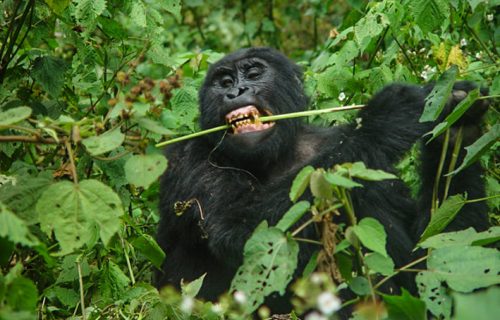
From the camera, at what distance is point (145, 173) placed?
270 centimetres

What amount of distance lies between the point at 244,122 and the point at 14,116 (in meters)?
2.08

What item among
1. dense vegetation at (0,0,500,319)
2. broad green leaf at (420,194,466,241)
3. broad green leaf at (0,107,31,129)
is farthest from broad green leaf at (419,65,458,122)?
broad green leaf at (0,107,31,129)

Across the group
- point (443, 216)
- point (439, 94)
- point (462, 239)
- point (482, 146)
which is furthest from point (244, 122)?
point (462, 239)

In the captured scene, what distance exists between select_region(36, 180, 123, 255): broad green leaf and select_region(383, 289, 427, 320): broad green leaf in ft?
3.12

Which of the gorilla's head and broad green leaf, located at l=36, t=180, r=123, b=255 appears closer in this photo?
broad green leaf, located at l=36, t=180, r=123, b=255

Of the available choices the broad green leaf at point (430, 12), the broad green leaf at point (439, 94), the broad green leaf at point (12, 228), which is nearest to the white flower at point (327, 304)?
the broad green leaf at point (12, 228)

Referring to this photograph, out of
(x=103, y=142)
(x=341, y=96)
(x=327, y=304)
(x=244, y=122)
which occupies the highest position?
(x=103, y=142)

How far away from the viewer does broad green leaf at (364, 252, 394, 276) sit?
2.71 meters

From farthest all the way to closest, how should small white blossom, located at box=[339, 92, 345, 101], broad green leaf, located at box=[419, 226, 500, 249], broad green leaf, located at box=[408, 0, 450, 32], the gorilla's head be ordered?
small white blossom, located at box=[339, 92, 345, 101] < the gorilla's head < broad green leaf, located at box=[408, 0, 450, 32] < broad green leaf, located at box=[419, 226, 500, 249]

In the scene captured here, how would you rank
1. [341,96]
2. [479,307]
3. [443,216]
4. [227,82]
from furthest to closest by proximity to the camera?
[341,96]
[227,82]
[443,216]
[479,307]

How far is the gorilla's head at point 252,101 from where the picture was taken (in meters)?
A: 4.62

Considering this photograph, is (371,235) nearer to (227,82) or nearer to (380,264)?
(380,264)

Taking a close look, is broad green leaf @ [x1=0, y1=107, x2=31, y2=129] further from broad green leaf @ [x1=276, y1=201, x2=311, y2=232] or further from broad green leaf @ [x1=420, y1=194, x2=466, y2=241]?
broad green leaf @ [x1=420, y1=194, x2=466, y2=241]

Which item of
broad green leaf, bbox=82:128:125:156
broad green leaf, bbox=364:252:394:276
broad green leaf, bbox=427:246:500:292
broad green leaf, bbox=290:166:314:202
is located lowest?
broad green leaf, bbox=427:246:500:292
